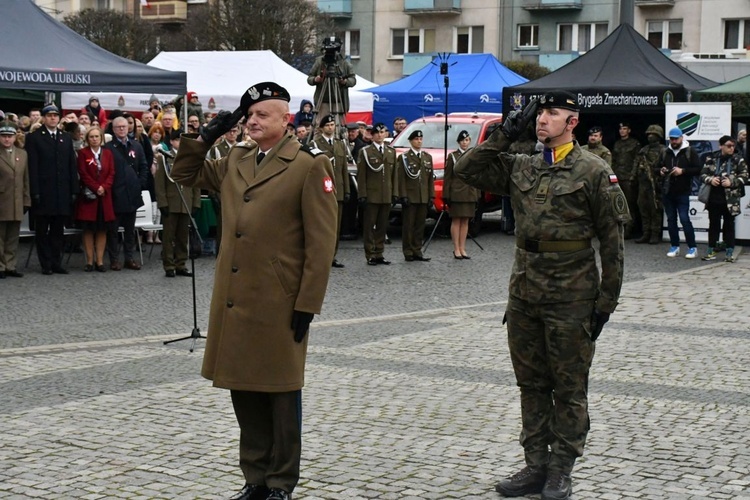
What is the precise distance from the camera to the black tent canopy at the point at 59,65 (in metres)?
17.1

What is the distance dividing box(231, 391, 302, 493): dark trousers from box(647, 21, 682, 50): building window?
160 feet

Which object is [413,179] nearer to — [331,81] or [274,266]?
[331,81]

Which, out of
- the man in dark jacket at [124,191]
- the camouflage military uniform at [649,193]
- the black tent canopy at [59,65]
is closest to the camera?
the man in dark jacket at [124,191]

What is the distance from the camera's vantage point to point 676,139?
20297 mm

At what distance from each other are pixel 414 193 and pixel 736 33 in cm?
3588

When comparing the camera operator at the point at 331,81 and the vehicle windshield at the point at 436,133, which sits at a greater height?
the camera operator at the point at 331,81

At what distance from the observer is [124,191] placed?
663 inches

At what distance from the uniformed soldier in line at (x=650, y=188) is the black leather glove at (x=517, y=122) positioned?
51.7ft

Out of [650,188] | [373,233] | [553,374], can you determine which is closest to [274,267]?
[553,374]

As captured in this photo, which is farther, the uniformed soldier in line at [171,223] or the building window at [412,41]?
the building window at [412,41]

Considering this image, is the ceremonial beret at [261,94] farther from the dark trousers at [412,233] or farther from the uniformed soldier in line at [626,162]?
the uniformed soldier in line at [626,162]

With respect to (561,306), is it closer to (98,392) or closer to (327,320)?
(98,392)

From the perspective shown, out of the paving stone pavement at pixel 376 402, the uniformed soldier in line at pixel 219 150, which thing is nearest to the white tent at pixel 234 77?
the uniformed soldier in line at pixel 219 150

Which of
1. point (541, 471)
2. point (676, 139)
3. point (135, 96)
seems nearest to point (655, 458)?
point (541, 471)
